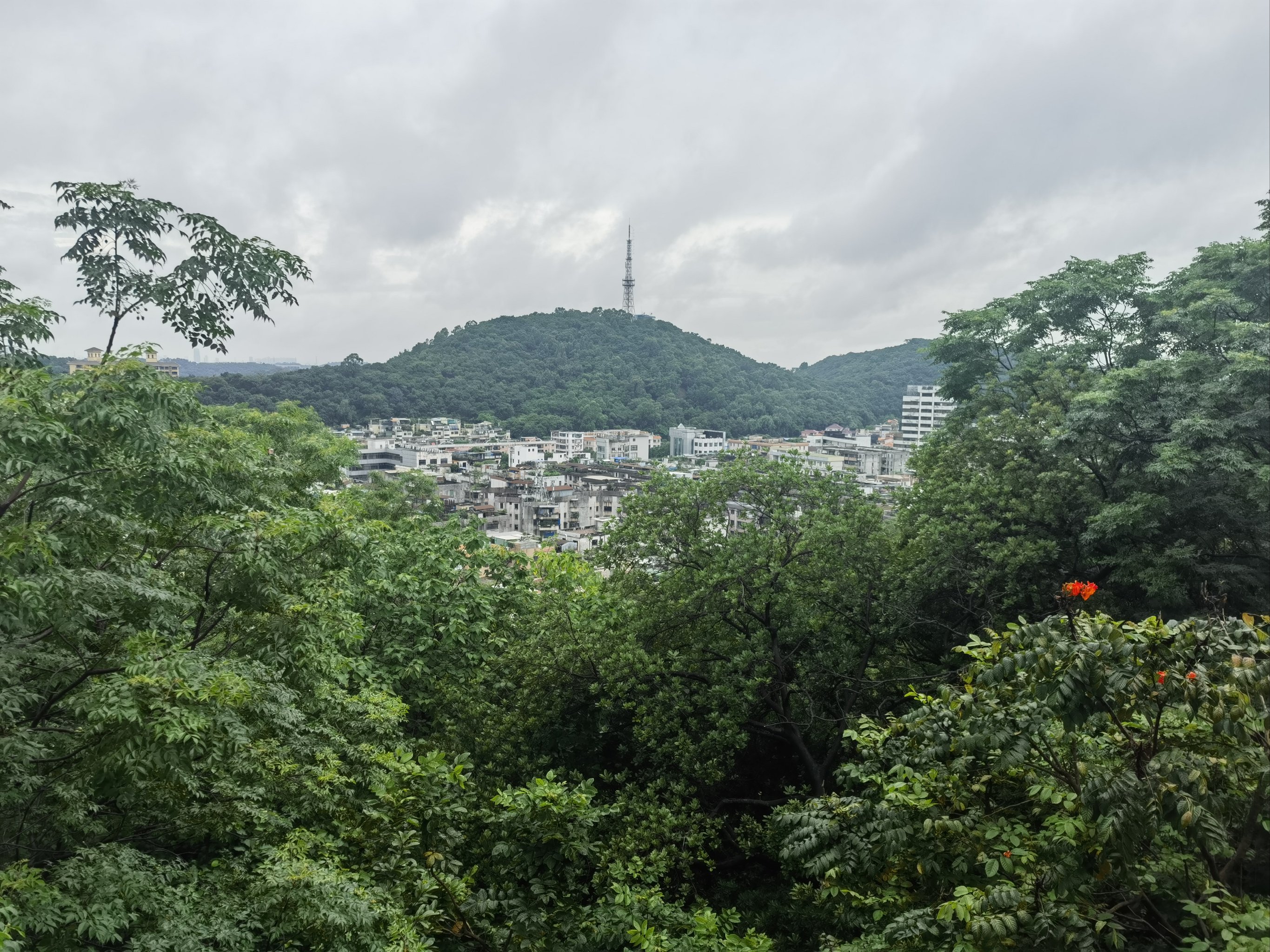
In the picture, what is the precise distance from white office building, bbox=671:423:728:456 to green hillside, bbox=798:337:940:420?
21092 millimetres

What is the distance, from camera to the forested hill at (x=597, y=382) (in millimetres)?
88312

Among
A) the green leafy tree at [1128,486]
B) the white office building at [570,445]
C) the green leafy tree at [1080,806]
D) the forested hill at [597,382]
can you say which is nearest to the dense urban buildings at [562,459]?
the white office building at [570,445]

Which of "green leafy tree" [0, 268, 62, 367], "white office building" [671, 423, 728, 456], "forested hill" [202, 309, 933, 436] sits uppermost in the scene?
"forested hill" [202, 309, 933, 436]

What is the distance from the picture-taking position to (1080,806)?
3.46 metres

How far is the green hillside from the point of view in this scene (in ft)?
324

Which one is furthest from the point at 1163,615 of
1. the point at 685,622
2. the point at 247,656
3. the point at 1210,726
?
the point at 247,656

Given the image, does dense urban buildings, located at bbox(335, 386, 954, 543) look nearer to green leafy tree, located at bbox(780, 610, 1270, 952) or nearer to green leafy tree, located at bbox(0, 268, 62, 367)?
green leafy tree, located at bbox(0, 268, 62, 367)

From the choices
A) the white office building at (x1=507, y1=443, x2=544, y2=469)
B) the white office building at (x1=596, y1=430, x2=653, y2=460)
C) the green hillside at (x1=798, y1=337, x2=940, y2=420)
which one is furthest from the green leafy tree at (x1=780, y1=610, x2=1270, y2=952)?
the green hillside at (x1=798, y1=337, x2=940, y2=420)

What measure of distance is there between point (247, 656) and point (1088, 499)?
32.4 ft

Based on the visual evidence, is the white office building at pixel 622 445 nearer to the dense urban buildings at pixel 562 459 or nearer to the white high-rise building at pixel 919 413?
the dense urban buildings at pixel 562 459

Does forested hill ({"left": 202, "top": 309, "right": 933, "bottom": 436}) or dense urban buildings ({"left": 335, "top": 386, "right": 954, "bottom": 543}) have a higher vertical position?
forested hill ({"left": 202, "top": 309, "right": 933, "bottom": 436})

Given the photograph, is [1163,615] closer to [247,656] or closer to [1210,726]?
[1210,726]

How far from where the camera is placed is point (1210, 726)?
3592mm

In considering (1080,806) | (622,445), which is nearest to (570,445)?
(622,445)
